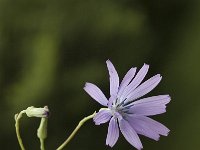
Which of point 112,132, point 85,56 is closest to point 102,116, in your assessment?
point 112,132

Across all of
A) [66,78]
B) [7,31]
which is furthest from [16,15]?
[66,78]

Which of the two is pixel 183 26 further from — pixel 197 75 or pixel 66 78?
pixel 66 78

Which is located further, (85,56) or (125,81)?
(85,56)

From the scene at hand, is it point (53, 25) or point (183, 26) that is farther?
point (183, 26)

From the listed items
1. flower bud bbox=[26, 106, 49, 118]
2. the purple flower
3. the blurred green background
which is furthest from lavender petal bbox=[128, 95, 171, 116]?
the blurred green background

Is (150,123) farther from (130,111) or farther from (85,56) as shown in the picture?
(85,56)

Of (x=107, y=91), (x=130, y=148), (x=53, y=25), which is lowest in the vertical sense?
(x=130, y=148)
